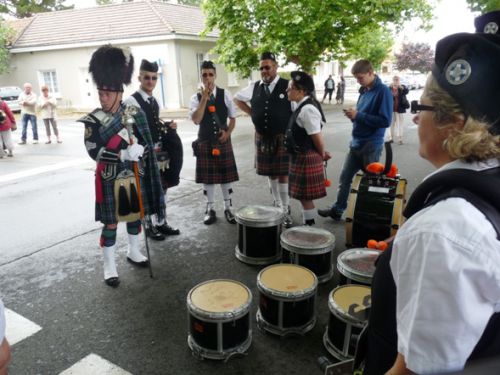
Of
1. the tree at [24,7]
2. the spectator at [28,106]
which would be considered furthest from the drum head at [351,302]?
the tree at [24,7]

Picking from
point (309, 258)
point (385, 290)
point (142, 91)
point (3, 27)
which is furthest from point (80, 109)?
point (385, 290)

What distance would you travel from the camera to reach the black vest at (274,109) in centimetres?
439

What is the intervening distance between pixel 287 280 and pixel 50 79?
21402 mm

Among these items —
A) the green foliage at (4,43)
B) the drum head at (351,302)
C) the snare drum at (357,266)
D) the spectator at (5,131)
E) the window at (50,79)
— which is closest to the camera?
the drum head at (351,302)

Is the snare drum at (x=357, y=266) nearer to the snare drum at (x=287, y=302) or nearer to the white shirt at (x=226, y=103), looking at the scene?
the snare drum at (x=287, y=302)

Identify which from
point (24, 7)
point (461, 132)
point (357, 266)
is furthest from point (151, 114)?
point (24, 7)

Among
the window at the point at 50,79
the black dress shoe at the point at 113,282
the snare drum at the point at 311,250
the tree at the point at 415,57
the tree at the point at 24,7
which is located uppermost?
the tree at the point at 24,7

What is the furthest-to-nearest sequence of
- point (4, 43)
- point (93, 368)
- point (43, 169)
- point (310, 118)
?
point (4, 43)
point (43, 169)
point (310, 118)
point (93, 368)

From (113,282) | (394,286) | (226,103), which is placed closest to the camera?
(394,286)

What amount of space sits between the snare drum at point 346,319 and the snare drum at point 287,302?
0.19 metres

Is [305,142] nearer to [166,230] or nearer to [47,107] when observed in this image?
[166,230]

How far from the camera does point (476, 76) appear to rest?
905 millimetres

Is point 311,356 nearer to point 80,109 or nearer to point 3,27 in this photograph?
point 80,109

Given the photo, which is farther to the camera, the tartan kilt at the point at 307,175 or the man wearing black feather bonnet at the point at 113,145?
the tartan kilt at the point at 307,175
